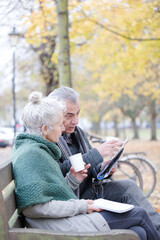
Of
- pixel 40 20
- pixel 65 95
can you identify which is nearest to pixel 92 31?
pixel 40 20

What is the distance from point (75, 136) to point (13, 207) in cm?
133

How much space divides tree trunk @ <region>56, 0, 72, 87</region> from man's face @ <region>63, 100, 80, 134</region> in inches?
97.3

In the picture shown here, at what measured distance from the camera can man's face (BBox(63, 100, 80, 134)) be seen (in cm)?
306

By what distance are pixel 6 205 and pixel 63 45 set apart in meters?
4.17

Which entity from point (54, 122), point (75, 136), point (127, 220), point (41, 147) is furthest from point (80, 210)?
point (75, 136)

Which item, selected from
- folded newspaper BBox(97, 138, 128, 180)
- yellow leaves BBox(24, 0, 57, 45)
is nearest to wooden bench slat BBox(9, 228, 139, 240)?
folded newspaper BBox(97, 138, 128, 180)

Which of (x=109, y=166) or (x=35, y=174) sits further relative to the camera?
(x=109, y=166)

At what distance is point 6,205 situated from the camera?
70.5 inches

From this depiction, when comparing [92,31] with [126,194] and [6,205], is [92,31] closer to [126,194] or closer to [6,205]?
[126,194]

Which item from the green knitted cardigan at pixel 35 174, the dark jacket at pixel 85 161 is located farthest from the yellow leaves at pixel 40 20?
the green knitted cardigan at pixel 35 174

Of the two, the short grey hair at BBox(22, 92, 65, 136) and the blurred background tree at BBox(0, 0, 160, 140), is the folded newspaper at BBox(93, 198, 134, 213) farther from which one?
the blurred background tree at BBox(0, 0, 160, 140)

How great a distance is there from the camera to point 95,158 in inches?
110

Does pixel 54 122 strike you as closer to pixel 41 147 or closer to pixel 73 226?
pixel 41 147

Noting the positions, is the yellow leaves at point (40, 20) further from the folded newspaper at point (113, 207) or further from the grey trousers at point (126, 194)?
the folded newspaper at point (113, 207)
